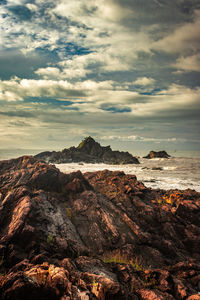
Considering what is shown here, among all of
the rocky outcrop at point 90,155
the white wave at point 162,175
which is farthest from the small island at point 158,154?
the white wave at point 162,175

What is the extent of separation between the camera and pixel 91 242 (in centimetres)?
943

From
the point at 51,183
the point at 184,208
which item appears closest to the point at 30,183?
the point at 51,183

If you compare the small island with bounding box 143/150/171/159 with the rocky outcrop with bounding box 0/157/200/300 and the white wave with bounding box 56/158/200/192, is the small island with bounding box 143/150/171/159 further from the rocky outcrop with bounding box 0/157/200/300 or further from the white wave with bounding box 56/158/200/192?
the rocky outcrop with bounding box 0/157/200/300

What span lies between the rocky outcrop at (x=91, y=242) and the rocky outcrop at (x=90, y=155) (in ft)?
223

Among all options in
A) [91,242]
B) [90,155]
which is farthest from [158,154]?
[91,242]

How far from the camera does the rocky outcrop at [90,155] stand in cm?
8569

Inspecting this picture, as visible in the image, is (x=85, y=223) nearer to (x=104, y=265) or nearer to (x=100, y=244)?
(x=100, y=244)

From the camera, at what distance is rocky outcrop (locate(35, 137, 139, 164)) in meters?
85.7

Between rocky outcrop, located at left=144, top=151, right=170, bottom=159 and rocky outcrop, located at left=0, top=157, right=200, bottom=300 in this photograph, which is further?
rocky outcrop, located at left=144, top=151, right=170, bottom=159

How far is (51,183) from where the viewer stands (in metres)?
14.6

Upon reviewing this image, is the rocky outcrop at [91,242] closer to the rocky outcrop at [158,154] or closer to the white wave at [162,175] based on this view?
the white wave at [162,175]

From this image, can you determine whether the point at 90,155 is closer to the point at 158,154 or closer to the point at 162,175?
the point at 158,154

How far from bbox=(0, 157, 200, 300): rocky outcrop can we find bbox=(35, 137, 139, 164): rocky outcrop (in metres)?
68.0

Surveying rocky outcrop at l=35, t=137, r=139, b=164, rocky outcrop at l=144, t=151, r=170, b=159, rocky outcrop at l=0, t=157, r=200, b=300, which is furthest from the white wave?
rocky outcrop at l=144, t=151, r=170, b=159
